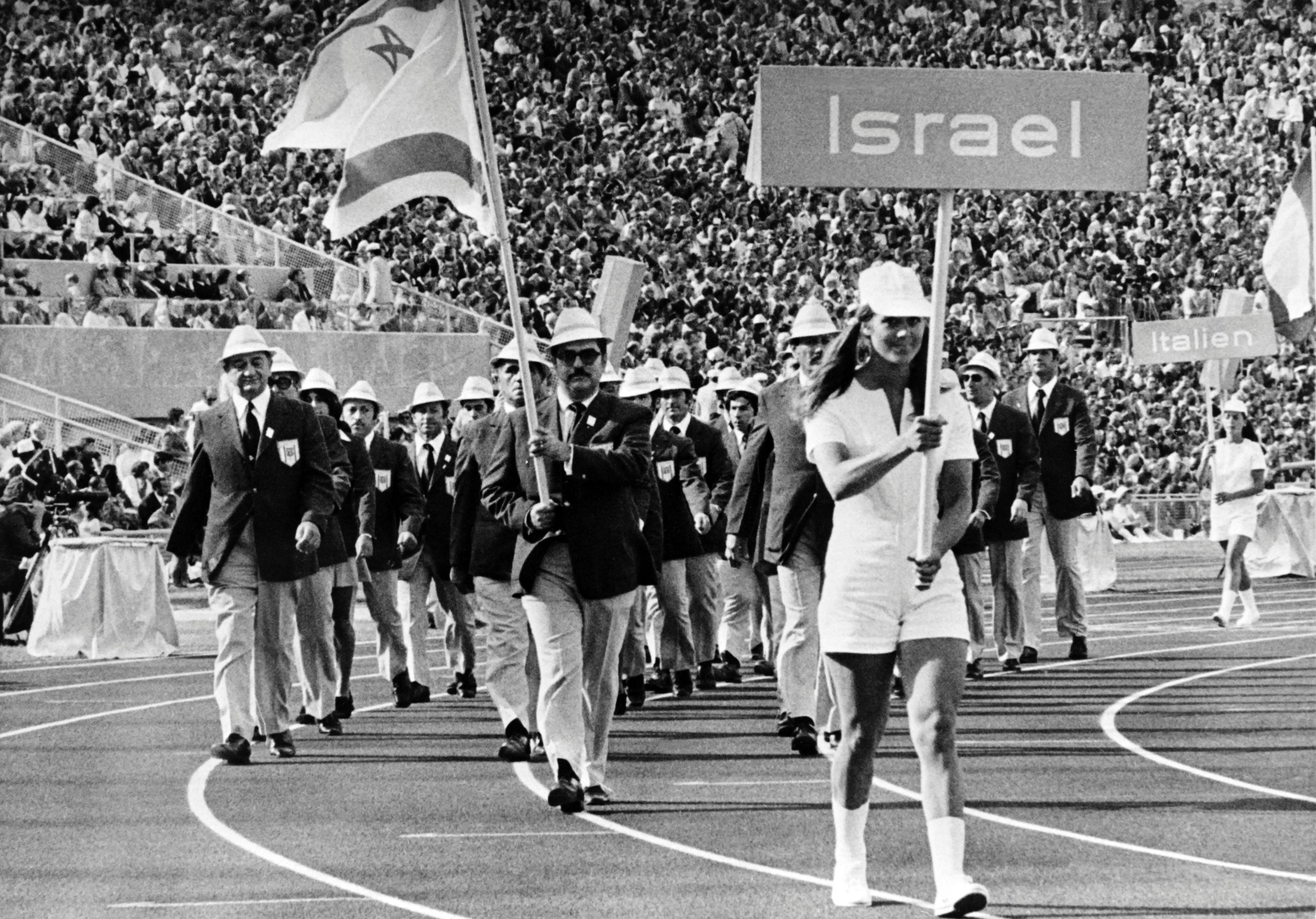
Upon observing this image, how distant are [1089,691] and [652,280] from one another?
74.6 ft

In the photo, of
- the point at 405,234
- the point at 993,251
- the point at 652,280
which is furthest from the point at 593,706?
the point at 993,251

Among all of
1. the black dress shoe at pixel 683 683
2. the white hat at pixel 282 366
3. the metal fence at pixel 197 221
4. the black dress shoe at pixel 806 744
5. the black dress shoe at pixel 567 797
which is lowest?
the black dress shoe at pixel 567 797

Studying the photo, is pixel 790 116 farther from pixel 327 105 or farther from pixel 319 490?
pixel 327 105

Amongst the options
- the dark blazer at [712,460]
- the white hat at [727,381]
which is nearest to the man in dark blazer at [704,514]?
the dark blazer at [712,460]

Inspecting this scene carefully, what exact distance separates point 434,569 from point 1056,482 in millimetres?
4232

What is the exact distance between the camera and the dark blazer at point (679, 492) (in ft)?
48.8

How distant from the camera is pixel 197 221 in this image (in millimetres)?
30312

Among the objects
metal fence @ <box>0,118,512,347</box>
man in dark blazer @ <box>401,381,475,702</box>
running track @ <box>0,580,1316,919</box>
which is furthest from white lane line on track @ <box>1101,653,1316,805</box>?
metal fence @ <box>0,118,512,347</box>

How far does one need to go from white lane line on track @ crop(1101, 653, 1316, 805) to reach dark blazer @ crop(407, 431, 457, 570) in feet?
12.7

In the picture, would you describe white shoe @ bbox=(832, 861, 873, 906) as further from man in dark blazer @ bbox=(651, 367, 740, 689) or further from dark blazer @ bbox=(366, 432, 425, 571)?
man in dark blazer @ bbox=(651, 367, 740, 689)

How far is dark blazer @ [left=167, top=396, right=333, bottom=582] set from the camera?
11.6 metres

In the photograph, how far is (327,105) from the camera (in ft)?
31.4

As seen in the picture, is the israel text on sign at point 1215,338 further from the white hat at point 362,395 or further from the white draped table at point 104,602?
the white hat at point 362,395

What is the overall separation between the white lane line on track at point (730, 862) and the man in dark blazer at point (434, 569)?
14.6 feet
